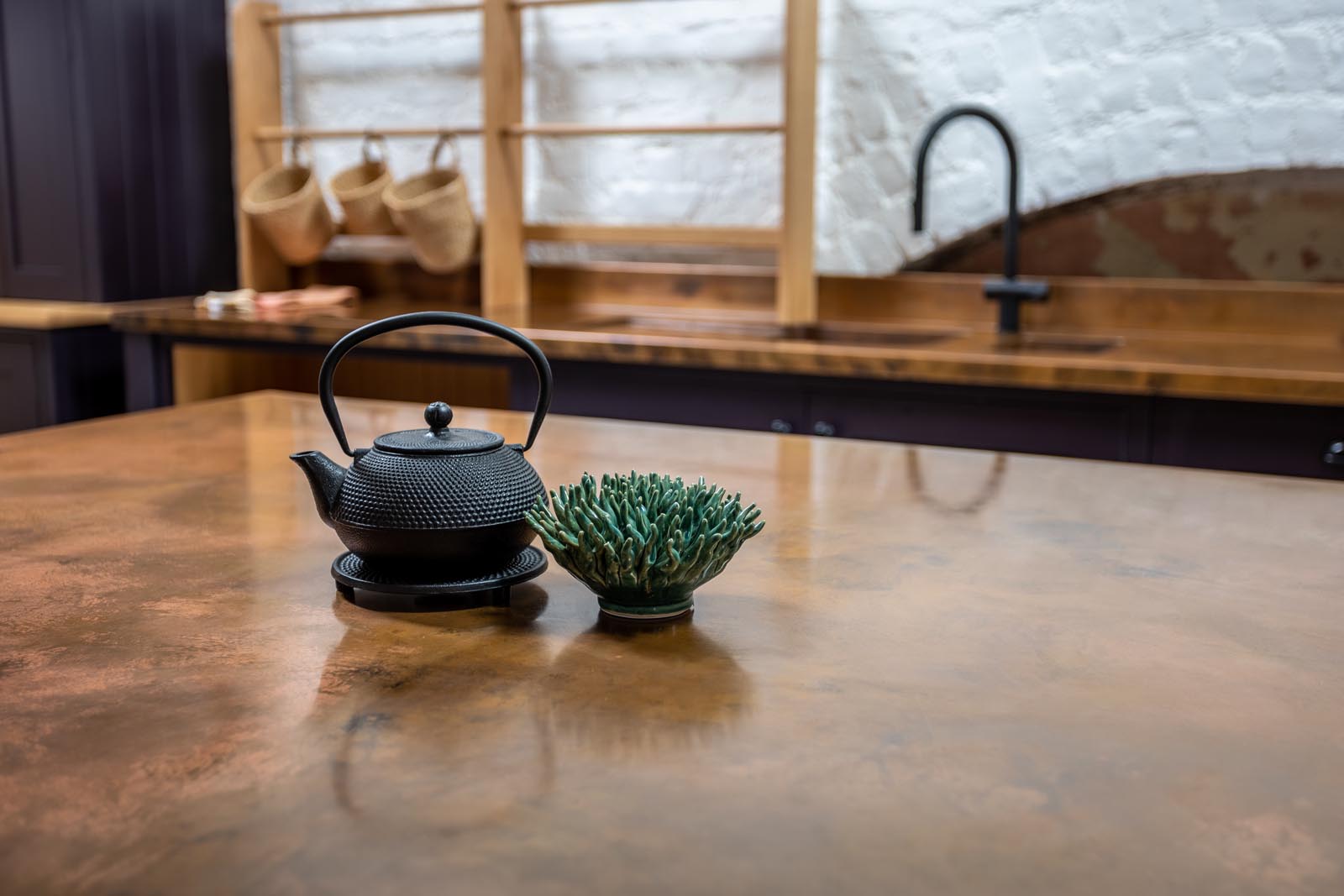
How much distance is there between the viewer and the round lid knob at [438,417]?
3.59ft

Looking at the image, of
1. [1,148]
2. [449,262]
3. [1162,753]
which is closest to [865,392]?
[449,262]

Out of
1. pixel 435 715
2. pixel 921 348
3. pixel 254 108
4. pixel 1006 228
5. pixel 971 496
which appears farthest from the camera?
pixel 254 108

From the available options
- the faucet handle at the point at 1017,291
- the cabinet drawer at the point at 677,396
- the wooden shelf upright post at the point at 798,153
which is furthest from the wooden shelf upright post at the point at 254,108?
the faucet handle at the point at 1017,291

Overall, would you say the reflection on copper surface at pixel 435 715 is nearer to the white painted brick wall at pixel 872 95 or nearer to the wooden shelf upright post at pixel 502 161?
the wooden shelf upright post at pixel 502 161

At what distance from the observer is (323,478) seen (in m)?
1.09

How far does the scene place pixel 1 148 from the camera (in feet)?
12.6

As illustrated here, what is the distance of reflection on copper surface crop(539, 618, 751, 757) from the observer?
31.7 inches

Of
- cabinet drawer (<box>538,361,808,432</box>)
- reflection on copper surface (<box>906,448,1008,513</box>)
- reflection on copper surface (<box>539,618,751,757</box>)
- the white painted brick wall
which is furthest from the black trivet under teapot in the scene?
the white painted brick wall

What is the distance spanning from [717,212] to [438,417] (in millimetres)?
2647

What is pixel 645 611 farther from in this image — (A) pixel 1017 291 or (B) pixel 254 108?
(B) pixel 254 108

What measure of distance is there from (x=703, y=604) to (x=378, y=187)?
284 centimetres

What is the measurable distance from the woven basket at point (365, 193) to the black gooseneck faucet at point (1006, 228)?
1.54m

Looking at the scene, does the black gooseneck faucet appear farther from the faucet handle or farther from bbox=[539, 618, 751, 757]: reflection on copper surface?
bbox=[539, 618, 751, 757]: reflection on copper surface

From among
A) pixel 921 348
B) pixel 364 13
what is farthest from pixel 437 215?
pixel 921 348
